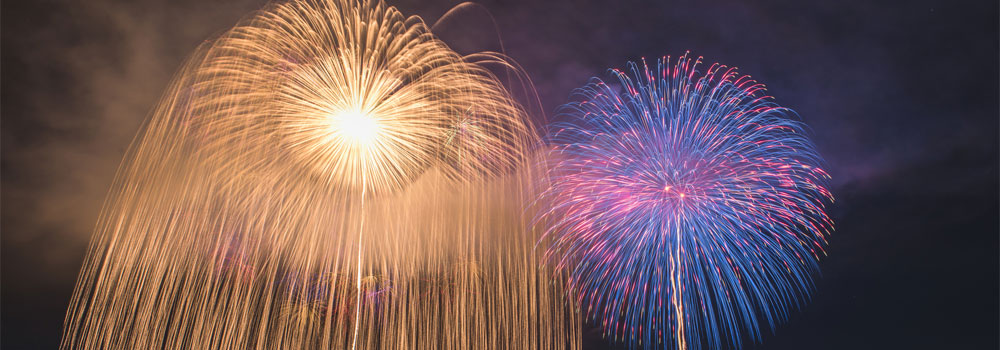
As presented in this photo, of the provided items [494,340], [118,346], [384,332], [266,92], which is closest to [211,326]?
[118,346]

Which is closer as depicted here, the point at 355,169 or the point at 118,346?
the point at 118,346

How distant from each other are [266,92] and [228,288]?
6.88 meters

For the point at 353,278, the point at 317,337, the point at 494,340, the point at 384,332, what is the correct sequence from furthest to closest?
the point at 317,337, the point at 353,278, the point at 384,332, the point at 494,340

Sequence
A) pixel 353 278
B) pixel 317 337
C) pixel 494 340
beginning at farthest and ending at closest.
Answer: pixel 317 337
pixel 353 278
pixel 494 340

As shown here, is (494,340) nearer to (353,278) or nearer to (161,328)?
(353,278)

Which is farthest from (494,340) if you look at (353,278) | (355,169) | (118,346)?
(118,346)

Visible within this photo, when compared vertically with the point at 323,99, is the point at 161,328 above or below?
below

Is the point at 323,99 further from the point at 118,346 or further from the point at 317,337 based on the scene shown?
the point at 317,337

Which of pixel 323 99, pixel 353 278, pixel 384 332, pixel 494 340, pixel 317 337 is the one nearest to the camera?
Answer: pixel 494 340

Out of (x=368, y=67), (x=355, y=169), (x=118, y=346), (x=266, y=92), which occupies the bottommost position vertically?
(x=118, y=346)

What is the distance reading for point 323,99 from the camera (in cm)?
1958

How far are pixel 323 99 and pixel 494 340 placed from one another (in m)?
9.85

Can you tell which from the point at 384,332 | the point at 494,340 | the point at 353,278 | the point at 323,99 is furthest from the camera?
the point at 353,278

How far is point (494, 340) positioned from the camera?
1833 cm
